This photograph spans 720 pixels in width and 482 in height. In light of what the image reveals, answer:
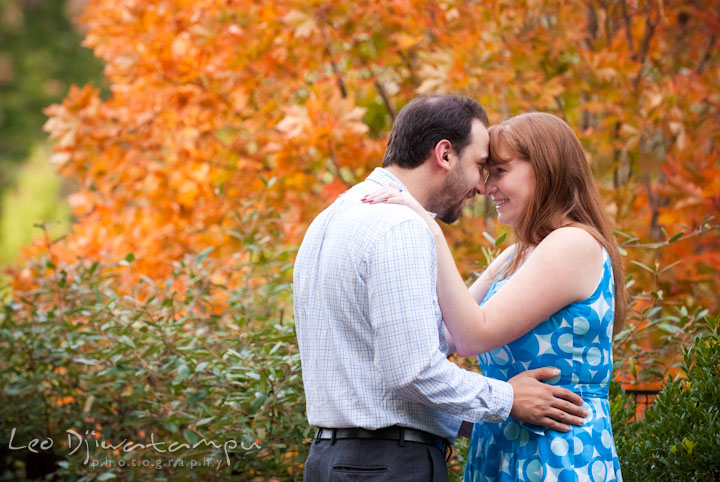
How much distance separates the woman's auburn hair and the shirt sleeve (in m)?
0.53

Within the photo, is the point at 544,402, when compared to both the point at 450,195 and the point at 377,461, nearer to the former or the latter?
the point at 377,461

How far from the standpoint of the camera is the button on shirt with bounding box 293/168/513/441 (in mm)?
1810

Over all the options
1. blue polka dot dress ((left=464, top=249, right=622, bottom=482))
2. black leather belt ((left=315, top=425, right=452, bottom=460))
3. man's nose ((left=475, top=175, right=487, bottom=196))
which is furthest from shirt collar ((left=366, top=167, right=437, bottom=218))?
black leather belt ((left=315, top=425, right=452, bottom=460))

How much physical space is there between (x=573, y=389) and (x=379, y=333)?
668 mm

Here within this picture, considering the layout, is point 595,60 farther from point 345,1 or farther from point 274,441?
point 274,441

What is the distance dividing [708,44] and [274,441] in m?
3.63

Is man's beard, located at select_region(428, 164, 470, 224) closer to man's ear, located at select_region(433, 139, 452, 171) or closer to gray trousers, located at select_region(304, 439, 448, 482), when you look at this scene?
man's ear, located at select_region(433, 139, 452, 171)

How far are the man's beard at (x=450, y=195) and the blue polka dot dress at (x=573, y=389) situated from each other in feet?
1.51

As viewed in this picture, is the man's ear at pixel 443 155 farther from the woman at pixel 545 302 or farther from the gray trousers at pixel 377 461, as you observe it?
the gray trousers at pixel 377 461

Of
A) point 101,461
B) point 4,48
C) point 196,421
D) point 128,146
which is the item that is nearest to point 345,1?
point 128,146

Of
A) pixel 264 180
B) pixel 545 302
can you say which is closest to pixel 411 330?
pixel 545 302

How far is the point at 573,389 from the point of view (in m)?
2.08

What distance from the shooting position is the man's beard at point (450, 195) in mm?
2172

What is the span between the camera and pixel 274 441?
10.1ft
